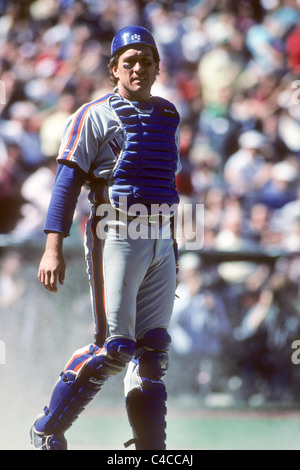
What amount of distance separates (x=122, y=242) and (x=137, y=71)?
777 mm

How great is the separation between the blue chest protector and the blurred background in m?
1.91

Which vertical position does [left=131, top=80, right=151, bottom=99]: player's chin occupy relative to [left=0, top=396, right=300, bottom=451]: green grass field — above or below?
above

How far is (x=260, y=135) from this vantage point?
8.13m

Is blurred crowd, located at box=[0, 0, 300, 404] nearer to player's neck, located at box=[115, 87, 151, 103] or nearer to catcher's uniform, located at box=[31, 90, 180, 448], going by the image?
catcher's uniform, located at box=[31, 90, 180, 448]

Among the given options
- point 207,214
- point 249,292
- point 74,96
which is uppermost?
point 74,96

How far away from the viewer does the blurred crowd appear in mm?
6434

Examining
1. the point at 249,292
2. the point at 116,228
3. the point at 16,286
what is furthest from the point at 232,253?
the point at 116,228

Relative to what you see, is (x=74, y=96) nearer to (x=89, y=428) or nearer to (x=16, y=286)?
(x=16, y=286)

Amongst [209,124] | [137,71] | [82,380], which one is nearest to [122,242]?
[82,380]

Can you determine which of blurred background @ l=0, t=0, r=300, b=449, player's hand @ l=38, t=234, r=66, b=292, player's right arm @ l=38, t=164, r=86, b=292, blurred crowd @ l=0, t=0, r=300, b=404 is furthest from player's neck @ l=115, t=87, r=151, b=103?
blurred crowd @ l=0, t=0, r=300, b=404

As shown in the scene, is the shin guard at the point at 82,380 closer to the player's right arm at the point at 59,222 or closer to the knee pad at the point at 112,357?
the knee pad at the point at 112,357

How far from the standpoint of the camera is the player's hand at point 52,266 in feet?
11.0

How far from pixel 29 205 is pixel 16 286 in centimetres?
148

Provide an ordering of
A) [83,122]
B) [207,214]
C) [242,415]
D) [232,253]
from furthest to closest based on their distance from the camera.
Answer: [207,214] → [232,253] → [242,415] → [83,122]
